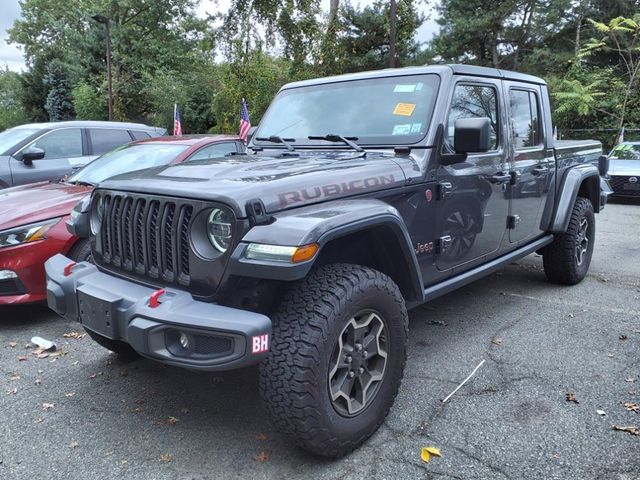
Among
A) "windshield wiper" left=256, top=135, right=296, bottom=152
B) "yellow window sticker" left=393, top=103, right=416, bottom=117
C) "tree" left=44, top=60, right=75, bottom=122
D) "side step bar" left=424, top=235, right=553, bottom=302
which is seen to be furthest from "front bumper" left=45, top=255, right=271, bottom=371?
"tree" left=44, top=60, right=75, bottom=122

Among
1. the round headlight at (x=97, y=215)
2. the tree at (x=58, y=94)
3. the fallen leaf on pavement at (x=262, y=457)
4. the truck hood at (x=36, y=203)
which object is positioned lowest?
the fallen leaf on pavement at (x=262, y=457)

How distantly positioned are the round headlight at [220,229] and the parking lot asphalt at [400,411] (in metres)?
1.04

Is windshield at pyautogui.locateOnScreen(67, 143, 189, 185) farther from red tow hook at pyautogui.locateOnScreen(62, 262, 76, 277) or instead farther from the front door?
the front door

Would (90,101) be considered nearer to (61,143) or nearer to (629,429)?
(61,143)

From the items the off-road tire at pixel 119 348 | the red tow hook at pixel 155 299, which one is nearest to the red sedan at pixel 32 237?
the off-road tire at pixel 119 348

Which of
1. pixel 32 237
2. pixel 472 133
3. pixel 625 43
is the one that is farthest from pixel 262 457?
pixel 625 43

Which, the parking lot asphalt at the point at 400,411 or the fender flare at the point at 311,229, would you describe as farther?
the parking lot asphalt at the point at 400,411

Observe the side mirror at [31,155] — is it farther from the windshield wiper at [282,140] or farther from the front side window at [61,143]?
the windshield wiper at [282,140]

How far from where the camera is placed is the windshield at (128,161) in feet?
17.1

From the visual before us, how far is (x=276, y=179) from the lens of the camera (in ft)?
8.37

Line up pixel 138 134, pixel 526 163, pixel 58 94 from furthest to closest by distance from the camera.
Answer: pixel 58 94 < pixel 138 134 < pixel 526 163

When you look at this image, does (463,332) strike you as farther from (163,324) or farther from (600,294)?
(163,324)

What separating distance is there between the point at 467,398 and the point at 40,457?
228 centimetres

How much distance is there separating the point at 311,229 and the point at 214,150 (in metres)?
3.70
